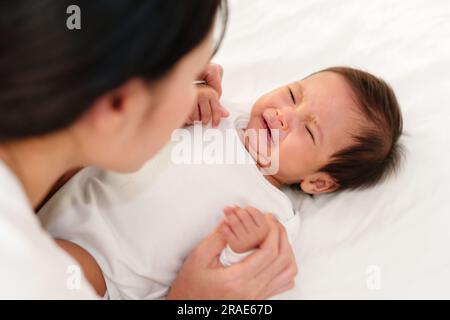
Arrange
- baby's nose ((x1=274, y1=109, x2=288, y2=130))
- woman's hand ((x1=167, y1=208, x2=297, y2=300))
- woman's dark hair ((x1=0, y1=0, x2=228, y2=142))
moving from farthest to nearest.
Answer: baby's nose ((x1=274, y1=109, x2=288, y2=130)) → woman's hand ((x1=167, y1=208, x2=297, y2=300)) → woman's dark hair ((x1=0, y1=0, x2=228, y2=142))

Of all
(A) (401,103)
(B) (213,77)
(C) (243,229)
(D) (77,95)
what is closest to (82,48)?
(D) (77,95)

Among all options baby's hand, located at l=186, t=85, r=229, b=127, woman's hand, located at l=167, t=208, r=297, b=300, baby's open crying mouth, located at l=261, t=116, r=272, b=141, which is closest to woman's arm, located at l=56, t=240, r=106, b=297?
woman's hand, located at l=167, t=208, r=297, b=300

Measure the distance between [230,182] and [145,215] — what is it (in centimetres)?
19

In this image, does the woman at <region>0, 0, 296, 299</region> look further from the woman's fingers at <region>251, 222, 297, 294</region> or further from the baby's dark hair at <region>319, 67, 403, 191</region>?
the baby's dark hair at <region>319, 67, 403, 191</region>

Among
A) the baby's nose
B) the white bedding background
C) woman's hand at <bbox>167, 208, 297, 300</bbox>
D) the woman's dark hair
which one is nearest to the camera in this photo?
the woman's dark hair

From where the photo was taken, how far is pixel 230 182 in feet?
3.53

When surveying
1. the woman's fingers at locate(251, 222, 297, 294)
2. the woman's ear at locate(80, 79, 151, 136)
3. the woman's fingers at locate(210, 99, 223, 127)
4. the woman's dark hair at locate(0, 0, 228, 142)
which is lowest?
the woman's fingers at locate(251, 222, 297, 294)

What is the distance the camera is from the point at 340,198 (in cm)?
116

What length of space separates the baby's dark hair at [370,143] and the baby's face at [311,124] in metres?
0.02

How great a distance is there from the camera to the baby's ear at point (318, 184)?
1.17 metres

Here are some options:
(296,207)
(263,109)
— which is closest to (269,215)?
(296,207)

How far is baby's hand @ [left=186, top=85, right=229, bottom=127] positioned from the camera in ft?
3.68

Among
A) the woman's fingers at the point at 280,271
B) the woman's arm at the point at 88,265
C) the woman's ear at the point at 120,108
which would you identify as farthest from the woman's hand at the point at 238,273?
the woman's ear at the point at 120,108

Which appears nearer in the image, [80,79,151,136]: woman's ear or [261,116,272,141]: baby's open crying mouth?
[80,79,151,136]: woman's ear
